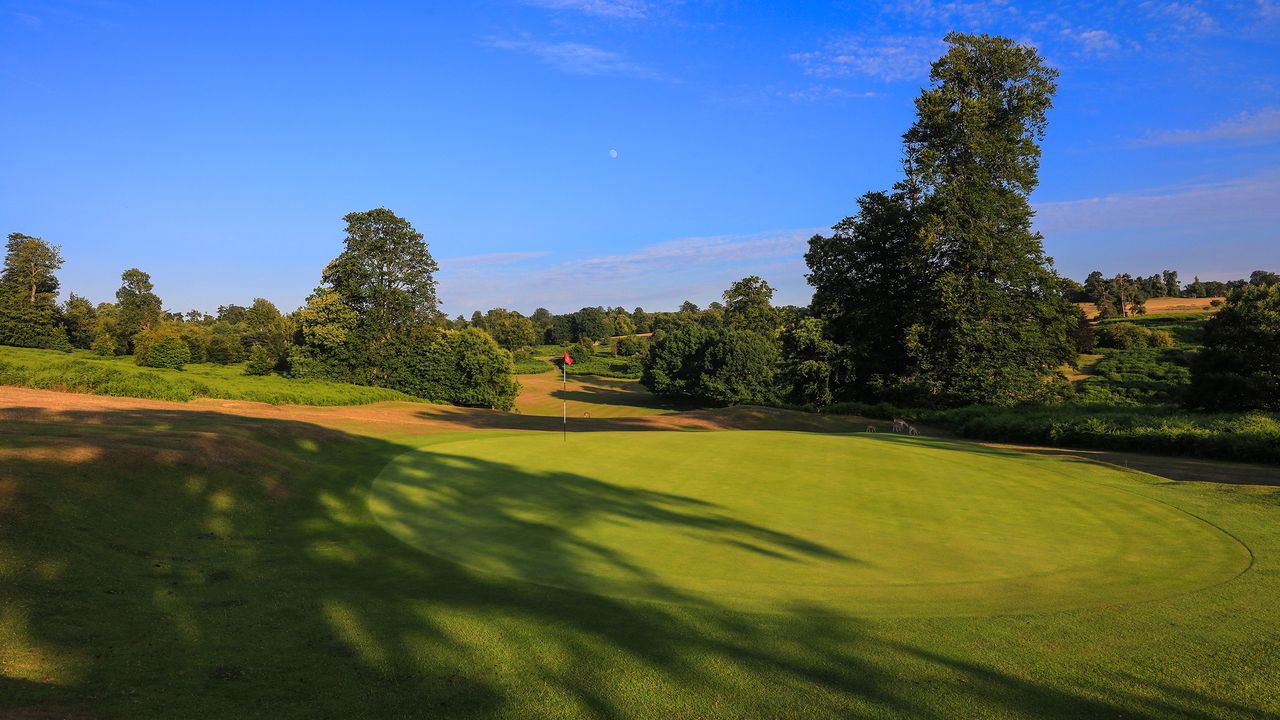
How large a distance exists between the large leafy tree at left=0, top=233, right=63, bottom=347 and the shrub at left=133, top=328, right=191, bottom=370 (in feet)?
39.2

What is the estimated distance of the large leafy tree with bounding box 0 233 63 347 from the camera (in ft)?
213

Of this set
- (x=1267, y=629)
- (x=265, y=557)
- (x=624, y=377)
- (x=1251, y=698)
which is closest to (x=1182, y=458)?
(x=1267, y=629)

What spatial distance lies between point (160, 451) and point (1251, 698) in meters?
17.3

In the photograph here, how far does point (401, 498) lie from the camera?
15.1 meters

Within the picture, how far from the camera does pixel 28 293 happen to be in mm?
67750

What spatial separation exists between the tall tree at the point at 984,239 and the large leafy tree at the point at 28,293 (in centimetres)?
8578

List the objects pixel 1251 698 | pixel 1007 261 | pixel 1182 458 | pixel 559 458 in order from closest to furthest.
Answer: pixel 1251 698, pixel 559 458, pixel 1182 458, pixel 1007 261

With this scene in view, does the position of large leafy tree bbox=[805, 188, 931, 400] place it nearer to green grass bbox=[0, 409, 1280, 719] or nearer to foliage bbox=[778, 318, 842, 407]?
foliage bbox=[778, 318, 842, 407]

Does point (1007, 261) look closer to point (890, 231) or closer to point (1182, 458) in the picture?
point (890, 231)

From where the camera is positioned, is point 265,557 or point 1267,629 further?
point 265,557

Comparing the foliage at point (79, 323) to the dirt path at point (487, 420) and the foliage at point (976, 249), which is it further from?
the foliage at point (976, 249)

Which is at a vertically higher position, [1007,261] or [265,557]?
[1007,261]

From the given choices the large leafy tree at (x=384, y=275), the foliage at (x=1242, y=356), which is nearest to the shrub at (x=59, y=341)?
the large leafy tree at (x=384, y=275)

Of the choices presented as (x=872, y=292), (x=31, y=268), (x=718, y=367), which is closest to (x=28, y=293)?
(x=31, y=268)
